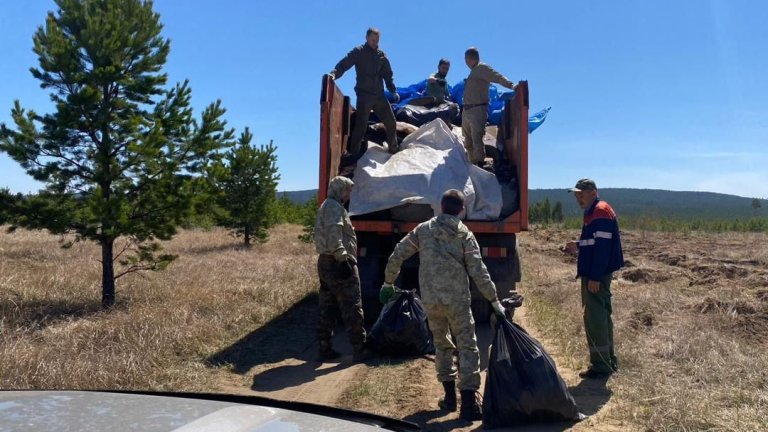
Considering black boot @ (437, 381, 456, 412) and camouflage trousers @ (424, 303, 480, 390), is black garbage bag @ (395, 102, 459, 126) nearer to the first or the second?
camouflage trousers @ (424, 303, 480, 390)

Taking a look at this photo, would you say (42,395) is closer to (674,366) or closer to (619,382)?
(619,382)

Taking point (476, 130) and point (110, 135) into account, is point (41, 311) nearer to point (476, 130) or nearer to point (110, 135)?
point (110, 135)

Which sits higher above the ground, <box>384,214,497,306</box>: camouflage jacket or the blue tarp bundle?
the blue tarp bundle

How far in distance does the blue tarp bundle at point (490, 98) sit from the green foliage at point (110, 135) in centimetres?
339

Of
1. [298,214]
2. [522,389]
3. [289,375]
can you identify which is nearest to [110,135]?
[289,375]

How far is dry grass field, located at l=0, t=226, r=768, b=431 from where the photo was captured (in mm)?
5031

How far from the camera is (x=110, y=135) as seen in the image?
9008mm

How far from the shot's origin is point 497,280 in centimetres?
777

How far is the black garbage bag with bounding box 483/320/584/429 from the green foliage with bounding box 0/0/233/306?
19.1ft

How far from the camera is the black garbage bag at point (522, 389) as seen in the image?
14.9 ft

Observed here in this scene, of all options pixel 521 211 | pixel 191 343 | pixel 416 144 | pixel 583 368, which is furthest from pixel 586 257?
pixel 191 343

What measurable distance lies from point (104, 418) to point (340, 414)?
77cm

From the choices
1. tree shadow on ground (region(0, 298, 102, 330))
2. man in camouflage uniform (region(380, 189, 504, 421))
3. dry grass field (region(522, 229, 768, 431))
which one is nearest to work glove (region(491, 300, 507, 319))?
man in camouflage uniform (region(380, 189, 504, 421))

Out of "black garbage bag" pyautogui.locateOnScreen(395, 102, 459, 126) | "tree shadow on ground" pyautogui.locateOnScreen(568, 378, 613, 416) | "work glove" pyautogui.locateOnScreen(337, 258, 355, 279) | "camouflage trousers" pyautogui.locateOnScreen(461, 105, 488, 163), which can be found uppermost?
"black garbage bag" pyautogui.locateOnScreen(395, 102, 459, 126)
